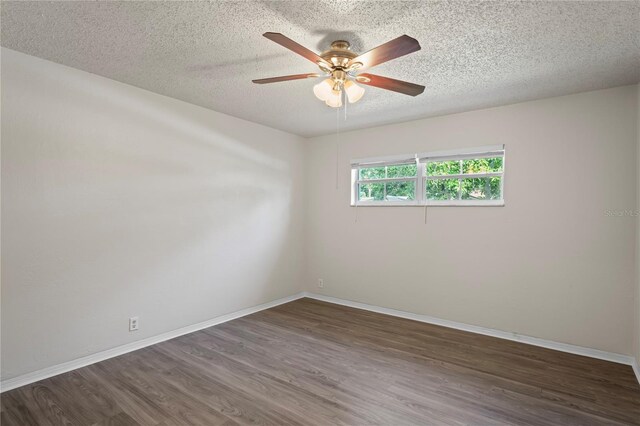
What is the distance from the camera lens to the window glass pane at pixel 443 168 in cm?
374

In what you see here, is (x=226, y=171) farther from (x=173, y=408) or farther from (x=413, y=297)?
(x=413, y=297)

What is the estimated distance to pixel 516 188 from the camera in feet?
10.8

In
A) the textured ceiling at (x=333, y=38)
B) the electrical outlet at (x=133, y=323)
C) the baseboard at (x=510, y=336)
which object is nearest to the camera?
the textured ceiling at (x=333, y=38)

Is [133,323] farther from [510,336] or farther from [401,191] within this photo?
[510,336]

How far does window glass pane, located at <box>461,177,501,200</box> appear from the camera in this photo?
350 cm

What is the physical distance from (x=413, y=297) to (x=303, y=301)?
1.59m

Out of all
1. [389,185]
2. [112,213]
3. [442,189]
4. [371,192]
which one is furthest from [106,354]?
[442,189]

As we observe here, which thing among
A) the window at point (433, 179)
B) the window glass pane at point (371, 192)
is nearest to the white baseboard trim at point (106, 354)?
the window glass pane at point (371, 192)

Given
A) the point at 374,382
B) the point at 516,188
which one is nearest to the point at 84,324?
the point at 374,382

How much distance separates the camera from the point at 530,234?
3.22m

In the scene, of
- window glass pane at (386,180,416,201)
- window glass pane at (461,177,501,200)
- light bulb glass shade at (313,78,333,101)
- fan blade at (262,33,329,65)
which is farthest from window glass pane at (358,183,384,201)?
fan blade at (262,33,329,65)

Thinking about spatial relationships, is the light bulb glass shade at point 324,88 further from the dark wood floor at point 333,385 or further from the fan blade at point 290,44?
the dark wood floor at point 333,385

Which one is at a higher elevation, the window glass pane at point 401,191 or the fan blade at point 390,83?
the fan blade at point 390,83

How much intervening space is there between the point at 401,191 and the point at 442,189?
0.52 meters
